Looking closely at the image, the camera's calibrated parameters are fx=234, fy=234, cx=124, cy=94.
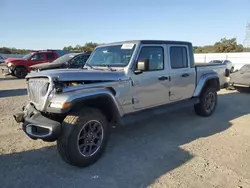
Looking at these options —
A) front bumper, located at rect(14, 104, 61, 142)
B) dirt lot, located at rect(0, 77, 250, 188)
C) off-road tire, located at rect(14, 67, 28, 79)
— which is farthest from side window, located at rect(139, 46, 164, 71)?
off-road tire, located at rect(14, 67, 28, 79)

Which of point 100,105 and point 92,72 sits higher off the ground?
point 92,72

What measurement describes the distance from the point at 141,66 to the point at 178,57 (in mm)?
1664

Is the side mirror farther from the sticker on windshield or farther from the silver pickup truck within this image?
the sticker on windshield

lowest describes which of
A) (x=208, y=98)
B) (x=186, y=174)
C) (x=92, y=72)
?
(x=186, y=174)

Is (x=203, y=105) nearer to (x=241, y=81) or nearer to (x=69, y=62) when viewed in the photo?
(x=241, y=81)

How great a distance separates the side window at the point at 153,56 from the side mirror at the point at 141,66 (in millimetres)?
254

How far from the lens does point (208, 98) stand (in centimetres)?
662

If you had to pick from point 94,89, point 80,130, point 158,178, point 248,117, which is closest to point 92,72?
point 94,89

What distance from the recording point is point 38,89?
3.81m

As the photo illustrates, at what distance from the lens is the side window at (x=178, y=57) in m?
5.43

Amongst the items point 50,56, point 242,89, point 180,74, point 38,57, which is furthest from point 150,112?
point 38,57

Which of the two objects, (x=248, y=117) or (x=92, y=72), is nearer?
(x=92, y=72)

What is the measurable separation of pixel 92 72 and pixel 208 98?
395 centimetres

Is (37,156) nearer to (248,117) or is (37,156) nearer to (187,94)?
(187,94)
